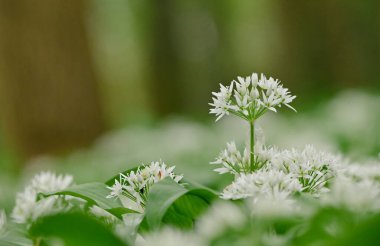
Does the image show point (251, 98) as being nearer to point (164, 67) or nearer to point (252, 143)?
point (252, 143)

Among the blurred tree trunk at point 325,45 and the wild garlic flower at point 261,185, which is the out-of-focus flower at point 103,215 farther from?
the blurred tree trunk at point 325,45

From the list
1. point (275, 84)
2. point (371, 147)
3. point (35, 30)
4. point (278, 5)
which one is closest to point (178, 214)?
point (275, 84)

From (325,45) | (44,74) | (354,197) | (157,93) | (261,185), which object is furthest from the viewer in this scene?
(157,93)

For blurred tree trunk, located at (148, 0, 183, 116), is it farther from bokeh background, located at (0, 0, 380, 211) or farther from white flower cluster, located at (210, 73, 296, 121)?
white flower cluster, located at (210, 73, 296, 121)

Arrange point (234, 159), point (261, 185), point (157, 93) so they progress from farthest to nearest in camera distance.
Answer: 1. point (157, 93)
2. point (234, 159)
3. point (261, 185)

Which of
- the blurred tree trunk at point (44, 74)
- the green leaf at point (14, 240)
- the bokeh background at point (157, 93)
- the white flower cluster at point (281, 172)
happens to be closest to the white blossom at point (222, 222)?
the white flower cluster at point (281, 172)

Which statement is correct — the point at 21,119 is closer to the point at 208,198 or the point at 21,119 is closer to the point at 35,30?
the point at 35,30

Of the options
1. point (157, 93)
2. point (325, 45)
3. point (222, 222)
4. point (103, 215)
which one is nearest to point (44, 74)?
point (325, 45)
